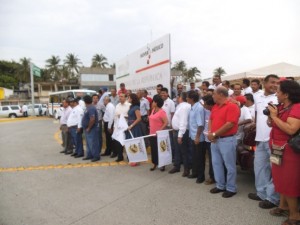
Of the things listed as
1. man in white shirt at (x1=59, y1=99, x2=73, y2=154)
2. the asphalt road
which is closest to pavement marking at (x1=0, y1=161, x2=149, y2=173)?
the asphalt road

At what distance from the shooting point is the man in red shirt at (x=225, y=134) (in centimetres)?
447

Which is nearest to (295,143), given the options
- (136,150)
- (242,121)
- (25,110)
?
(242,121)

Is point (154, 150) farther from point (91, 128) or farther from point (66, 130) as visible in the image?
point (66, 130)

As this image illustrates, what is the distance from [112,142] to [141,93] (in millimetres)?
1740

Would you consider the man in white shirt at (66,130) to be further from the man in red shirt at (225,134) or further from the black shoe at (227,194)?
the black shoe at (227,194)

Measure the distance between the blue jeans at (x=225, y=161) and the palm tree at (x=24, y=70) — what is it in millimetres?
74919

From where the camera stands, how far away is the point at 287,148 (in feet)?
11.4

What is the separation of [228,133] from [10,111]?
34.5 m

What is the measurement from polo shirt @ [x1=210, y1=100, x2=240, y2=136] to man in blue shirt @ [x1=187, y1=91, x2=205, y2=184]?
2.41 feet

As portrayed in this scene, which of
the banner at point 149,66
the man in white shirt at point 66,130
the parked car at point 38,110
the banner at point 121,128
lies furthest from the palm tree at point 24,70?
the banner at point 121,128

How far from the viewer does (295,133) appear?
339 centimetres

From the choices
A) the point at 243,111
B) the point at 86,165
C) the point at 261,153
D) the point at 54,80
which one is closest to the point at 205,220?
the point at 261,153

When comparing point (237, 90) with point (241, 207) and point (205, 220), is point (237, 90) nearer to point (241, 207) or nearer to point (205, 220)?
point (241, 207)

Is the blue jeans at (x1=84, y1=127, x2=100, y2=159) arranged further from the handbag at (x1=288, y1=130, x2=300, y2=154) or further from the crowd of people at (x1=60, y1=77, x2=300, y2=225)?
the handbag at (x1=288, y1=130, x2=300, y2=154)
